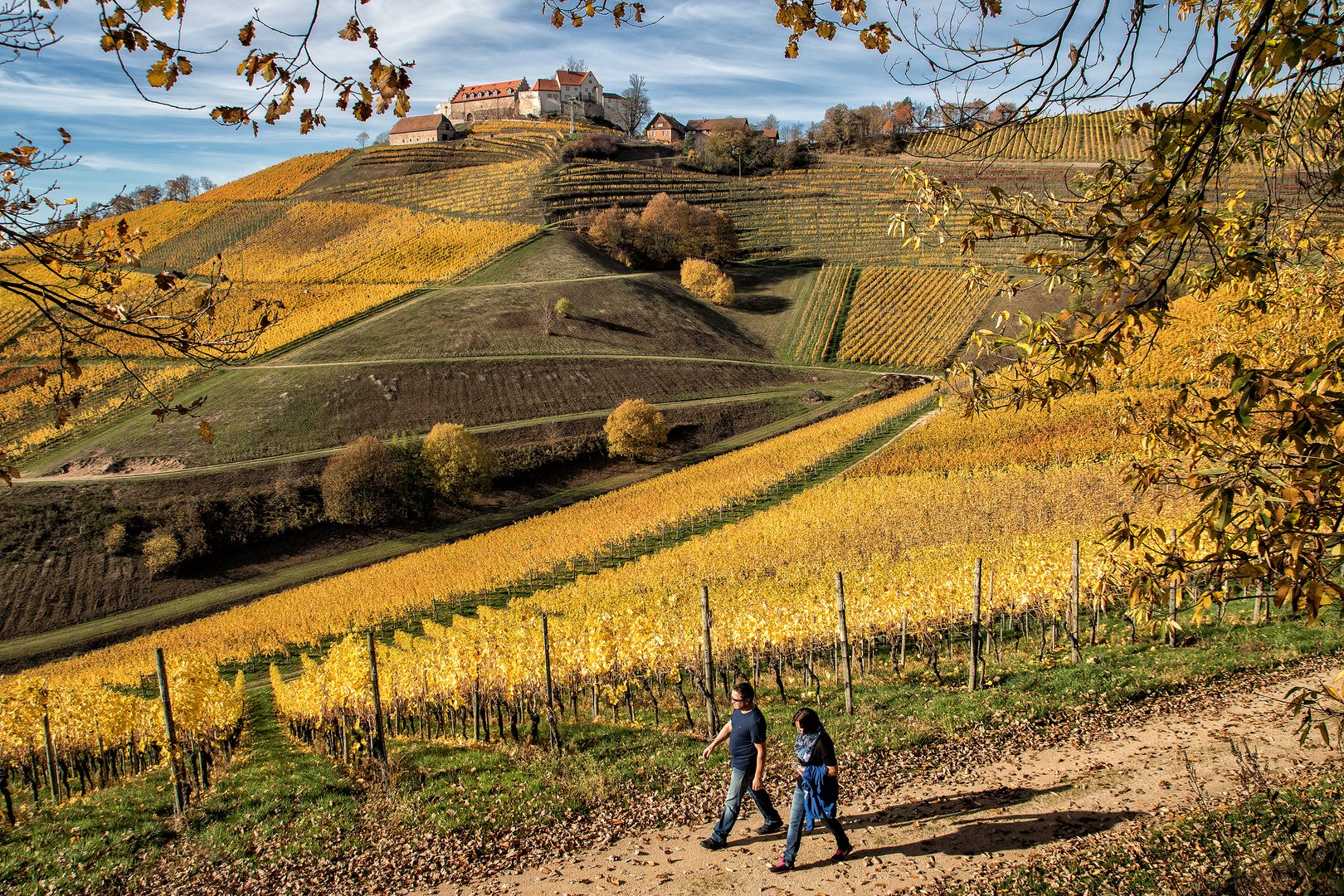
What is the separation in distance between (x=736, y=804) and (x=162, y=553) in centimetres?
3730

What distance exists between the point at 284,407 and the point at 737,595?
3913 cm

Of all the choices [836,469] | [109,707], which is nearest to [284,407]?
[836,469]

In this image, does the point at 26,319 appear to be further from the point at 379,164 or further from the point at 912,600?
the point at 912,600

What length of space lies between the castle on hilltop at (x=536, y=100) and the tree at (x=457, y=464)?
10554cm

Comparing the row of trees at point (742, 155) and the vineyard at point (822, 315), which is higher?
the row of trees at point (742, 155)

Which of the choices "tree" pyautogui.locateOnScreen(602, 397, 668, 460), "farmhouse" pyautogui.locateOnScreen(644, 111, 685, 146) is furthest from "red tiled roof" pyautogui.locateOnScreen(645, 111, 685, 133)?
"tree" pyautogui.locateOnScreen(602, 397, 668, 460)

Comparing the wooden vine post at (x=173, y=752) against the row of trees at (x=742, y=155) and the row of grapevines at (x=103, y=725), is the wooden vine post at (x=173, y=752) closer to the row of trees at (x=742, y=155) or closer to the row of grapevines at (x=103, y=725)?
the row of grapevines at (x=103, y=725)

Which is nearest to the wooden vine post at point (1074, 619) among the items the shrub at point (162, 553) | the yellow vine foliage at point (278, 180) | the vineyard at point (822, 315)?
the shrub at point (162, 553)

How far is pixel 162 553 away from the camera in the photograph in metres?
37.1

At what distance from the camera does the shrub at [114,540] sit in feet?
123

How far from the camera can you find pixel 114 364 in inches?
2313

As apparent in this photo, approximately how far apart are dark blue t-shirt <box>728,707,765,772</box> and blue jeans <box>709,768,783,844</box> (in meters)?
0.09

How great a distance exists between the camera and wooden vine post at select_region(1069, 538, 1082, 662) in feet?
46.7

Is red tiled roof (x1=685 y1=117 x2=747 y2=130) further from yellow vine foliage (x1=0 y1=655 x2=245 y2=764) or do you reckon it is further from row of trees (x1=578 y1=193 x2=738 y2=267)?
yellow vine foliage (x1=0 y1=655 x2=245 y2=764)
